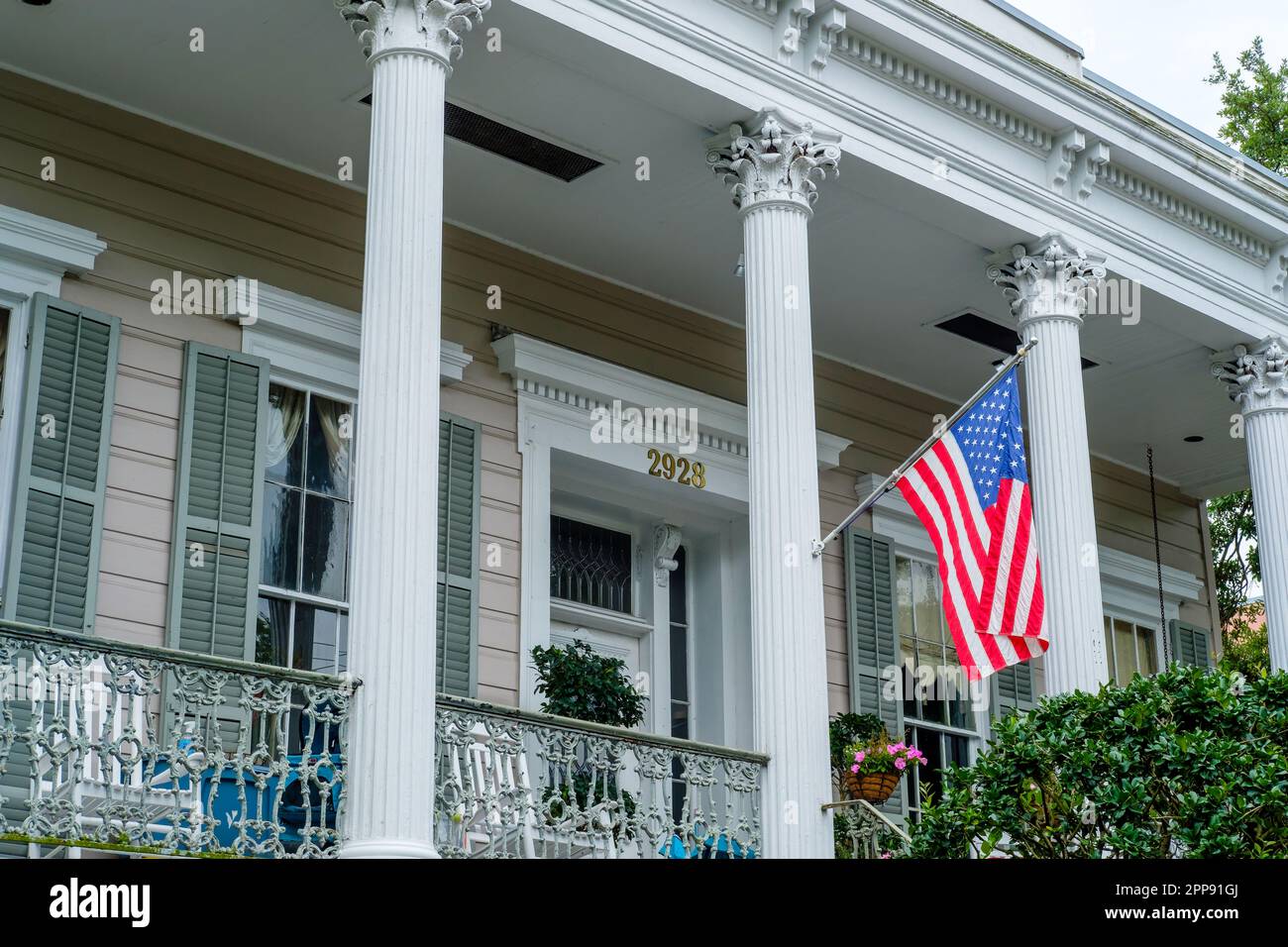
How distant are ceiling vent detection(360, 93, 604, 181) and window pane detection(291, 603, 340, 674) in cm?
324

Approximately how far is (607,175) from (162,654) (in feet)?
17.5

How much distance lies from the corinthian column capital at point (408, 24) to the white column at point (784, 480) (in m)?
2.34

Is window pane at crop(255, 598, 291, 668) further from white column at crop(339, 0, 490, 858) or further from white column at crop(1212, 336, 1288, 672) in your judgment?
white column at crop(1212, 336, 1288, 672)

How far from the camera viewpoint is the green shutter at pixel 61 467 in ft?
30.8

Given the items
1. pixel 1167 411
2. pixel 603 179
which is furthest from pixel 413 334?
pixel 1167 411

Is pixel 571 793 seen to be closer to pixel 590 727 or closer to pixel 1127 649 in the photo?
pixel 590 727

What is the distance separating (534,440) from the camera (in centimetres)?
1219

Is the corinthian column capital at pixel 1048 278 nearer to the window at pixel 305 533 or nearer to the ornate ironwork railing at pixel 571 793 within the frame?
the ornate ironwork railing at pixel 571 793

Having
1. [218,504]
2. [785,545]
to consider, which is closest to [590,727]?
[785,545]

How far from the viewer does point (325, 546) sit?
11.1 metres

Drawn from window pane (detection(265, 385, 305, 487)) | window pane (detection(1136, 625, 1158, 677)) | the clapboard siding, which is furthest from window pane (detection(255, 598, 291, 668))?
window pane (detection(1136, 625, 1158, 677))

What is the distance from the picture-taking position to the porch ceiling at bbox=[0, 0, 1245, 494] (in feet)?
32.3
